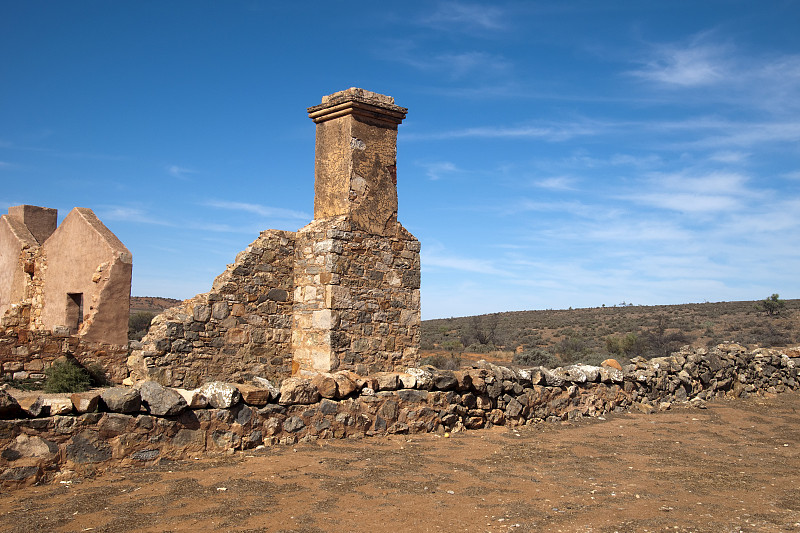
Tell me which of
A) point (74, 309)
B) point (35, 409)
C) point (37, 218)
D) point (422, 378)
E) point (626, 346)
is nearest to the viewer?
point (35, 409)

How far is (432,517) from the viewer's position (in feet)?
14.5

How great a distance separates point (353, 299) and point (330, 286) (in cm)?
42

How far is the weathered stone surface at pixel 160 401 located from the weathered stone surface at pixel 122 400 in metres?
0.10

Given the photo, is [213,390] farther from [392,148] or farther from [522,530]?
[392,148]

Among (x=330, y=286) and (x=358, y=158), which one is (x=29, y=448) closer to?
(x=330, y=286)

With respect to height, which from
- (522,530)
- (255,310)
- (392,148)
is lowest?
(522,530)

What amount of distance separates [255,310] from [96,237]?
4937 millimetres

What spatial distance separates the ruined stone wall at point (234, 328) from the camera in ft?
26.9

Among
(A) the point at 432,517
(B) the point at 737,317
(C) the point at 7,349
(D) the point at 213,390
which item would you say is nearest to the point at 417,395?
(D) the point at 213,390

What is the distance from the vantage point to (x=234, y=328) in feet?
28.7

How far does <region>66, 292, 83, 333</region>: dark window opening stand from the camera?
42.6 ft

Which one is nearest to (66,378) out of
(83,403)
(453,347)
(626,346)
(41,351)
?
(41,351)

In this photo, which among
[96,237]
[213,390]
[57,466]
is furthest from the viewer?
[96,237]

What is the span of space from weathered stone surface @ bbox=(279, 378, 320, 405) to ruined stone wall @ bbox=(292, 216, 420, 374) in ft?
7.00
